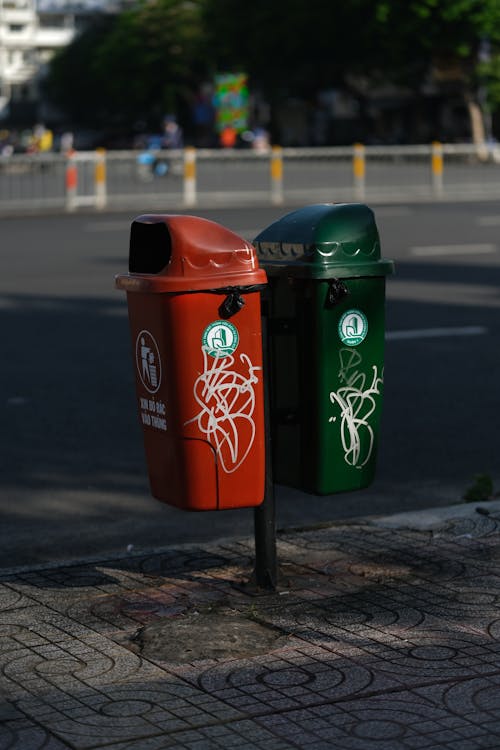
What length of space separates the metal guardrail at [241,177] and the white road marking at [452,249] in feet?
27.1

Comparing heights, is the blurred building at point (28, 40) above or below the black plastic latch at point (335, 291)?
above

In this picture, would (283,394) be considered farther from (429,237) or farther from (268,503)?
(429,237)

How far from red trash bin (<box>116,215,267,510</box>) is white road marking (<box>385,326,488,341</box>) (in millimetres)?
6817

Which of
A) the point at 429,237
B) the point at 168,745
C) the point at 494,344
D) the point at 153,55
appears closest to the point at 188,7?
the point at 153,55

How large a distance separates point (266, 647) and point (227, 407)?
826 millimetres

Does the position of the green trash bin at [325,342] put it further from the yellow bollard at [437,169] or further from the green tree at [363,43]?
the green tree at [363,43]

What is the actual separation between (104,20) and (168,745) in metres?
131

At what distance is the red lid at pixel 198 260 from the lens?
4.79 metres

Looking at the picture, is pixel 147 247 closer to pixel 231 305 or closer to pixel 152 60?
pixel 231 305

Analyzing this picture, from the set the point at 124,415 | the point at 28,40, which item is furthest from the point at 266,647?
the point at 28,40

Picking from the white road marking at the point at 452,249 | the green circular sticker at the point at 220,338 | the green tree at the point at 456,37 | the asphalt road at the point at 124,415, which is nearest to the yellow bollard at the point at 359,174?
the white road marking at the point at 452,249

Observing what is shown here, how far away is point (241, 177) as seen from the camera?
3183cm

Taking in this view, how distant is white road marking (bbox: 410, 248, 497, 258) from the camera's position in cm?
1875

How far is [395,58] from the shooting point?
6944 cm
